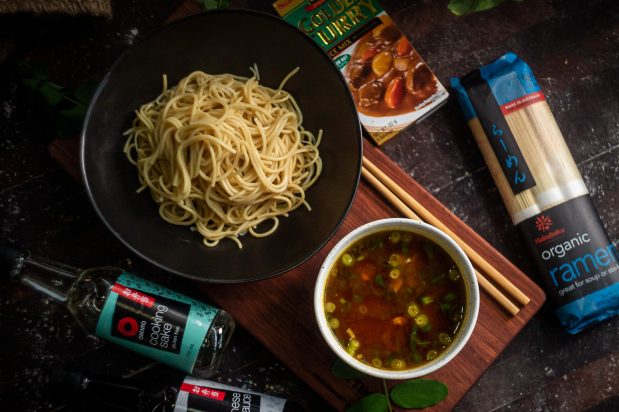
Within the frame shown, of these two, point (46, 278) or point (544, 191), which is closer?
point (46, 278)

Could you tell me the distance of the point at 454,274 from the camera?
5.01ft

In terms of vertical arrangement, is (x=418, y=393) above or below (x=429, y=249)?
below

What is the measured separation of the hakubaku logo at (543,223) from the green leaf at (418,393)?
61cm

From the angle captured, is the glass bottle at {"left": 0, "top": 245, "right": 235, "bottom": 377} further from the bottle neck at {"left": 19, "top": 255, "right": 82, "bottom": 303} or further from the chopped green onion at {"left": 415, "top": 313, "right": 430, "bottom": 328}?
the chopped green onion at {"left": 415, "top": 313, "right": 430, "bottom": 328}

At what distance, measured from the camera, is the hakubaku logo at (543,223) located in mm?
1800

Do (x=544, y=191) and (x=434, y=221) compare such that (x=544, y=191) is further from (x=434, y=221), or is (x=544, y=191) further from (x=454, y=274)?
(x=454, y=274)

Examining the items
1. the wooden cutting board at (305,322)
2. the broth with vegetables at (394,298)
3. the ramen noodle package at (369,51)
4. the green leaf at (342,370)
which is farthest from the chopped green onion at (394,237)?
the ramen noodle package at (369,51)

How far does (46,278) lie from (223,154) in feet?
2.06

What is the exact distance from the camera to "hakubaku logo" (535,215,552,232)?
1.80 metres

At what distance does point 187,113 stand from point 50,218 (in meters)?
0.61

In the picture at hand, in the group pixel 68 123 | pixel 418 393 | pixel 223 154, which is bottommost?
pixel 418 393

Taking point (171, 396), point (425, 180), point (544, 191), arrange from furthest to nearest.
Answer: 1. point (425, 180)
2. point (544, 191)
3. point (171, 396)

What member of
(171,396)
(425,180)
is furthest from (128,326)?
(425,180)

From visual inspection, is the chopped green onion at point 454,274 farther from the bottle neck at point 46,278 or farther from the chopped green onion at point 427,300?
the bottle neck at point 46,278
